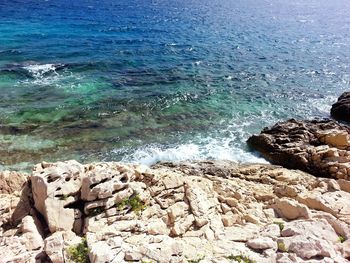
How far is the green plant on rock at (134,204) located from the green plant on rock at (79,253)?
275 cm

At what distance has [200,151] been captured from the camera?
101ft

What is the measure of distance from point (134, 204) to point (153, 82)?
29789 mm

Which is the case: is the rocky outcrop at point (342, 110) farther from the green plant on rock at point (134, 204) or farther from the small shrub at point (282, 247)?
the green plant on rock at point (134, 204)

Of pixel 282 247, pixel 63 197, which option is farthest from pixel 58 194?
pixel 282 247

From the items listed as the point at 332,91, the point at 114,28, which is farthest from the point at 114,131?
the point at 114,28

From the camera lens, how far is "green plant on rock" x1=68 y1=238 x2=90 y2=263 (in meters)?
12.8

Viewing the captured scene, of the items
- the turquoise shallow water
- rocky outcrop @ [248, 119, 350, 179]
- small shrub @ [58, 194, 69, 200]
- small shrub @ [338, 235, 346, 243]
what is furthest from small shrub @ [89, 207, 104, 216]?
rocky outcrop @ [248, 119, 350, 179]

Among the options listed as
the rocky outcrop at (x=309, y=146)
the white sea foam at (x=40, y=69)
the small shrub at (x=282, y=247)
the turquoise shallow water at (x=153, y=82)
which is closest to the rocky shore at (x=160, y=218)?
the small shrub at (x=282, y=247)

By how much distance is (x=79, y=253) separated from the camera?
13094 mm

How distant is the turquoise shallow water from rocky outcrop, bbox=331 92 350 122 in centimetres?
117

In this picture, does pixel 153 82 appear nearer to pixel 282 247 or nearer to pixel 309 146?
pixel 309 146

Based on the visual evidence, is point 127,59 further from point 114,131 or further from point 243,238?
point 243,238

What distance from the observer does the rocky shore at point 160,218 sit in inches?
505

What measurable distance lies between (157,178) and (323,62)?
45.5m
